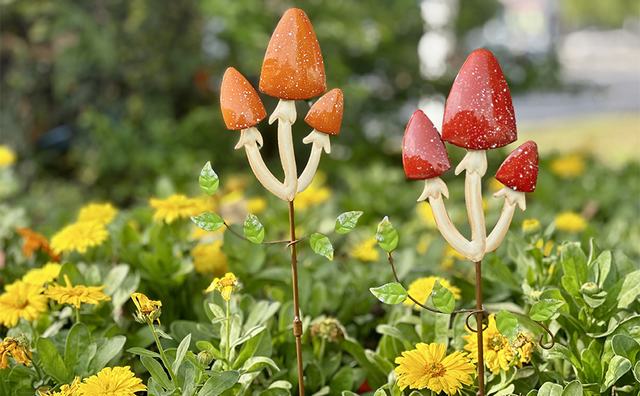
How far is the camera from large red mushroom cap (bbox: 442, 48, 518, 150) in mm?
1322

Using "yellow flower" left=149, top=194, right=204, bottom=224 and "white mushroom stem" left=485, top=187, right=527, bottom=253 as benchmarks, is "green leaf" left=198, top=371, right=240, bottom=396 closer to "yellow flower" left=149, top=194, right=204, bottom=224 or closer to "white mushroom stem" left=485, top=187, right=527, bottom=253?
"white mushroom stem" left=485, top=187, right=527, bottom=253

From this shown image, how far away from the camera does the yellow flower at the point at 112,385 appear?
1.30m

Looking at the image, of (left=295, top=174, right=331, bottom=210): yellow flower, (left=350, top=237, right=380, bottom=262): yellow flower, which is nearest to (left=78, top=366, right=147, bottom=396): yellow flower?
(left=350, top=237, right=380, bottom=262): yellow flower

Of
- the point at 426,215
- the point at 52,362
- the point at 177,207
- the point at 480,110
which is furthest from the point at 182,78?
the point at 480,110

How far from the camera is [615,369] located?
138 centimetres

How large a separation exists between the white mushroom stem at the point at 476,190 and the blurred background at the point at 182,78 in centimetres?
231

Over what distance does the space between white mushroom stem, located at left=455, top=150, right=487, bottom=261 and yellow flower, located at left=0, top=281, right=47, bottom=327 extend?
2.68ft

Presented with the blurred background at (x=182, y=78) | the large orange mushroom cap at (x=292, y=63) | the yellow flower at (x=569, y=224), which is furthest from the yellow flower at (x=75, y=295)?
the blurred background at (x=182, y=78)

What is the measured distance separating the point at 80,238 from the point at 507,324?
0.97 m

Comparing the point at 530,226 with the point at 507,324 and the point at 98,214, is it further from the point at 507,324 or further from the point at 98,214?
the point at 98,214

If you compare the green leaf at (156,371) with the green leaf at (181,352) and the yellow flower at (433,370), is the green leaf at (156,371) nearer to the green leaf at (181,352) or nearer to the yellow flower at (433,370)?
the green leaf at (181,352)

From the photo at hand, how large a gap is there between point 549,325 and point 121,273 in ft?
2.77

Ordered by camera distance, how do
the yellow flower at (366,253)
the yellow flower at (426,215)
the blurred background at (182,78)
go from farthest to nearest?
the blurred background at (182,78), the yellow flower at (426,215), the yellow flower at (366,253)

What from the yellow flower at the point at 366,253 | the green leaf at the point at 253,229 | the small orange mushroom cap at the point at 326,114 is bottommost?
the yellow flower at the point at 366,253
